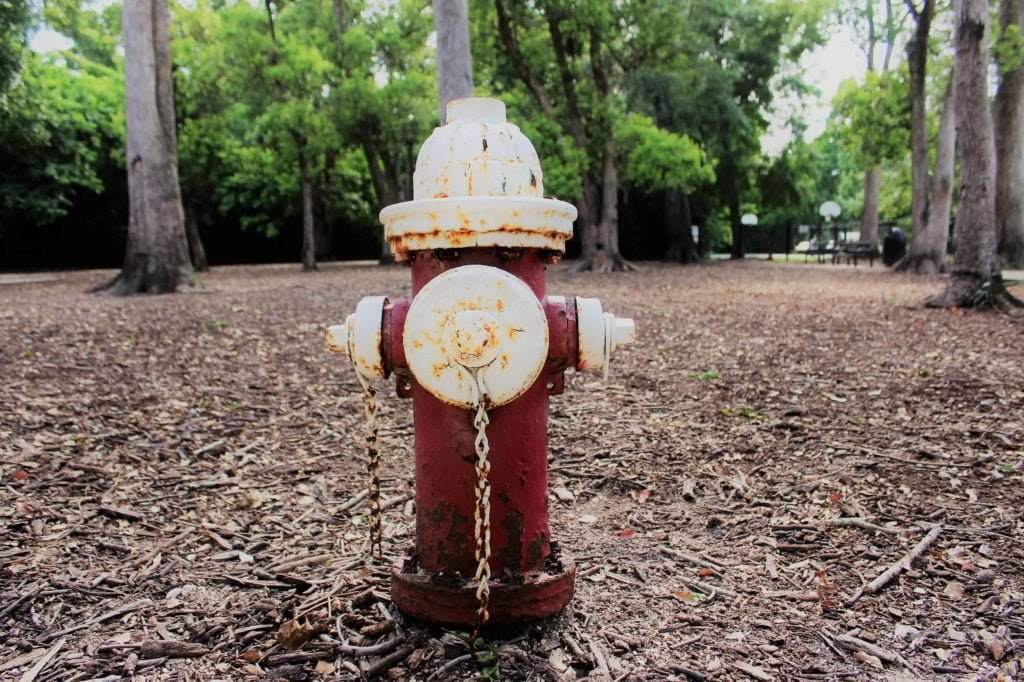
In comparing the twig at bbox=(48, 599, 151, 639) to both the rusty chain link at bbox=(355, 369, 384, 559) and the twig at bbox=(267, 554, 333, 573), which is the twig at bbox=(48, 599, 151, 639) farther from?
the rusty chain link at bbox=(355, 369, 384, 559)

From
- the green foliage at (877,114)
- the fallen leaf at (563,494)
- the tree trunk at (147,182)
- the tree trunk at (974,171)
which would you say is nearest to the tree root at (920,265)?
the green foliage at (877,114)

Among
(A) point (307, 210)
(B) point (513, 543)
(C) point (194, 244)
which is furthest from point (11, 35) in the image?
(B) point (513, 543)

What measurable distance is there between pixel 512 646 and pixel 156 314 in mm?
5952

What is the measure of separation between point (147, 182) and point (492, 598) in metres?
9.37

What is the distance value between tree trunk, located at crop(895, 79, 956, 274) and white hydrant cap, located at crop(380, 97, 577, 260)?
45.6 feet

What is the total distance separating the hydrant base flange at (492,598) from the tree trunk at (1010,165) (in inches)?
569

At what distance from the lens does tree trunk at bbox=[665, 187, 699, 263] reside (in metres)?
19.7

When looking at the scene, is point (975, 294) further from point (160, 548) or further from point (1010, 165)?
point (1010, 165)

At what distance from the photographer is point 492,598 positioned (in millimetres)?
1755

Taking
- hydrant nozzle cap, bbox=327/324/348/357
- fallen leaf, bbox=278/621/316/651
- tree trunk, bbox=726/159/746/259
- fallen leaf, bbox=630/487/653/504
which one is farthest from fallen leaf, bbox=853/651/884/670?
tree trunk, bbox=726/159/746/259

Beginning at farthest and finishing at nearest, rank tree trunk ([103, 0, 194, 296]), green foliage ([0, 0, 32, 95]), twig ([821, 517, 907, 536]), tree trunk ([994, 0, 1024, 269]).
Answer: tree trunk ([994, 0, 1024, 269])
green foliage ([0, 0, 32, 95])
tree trunk ([103, 0, 194, 296])
twig ([821, 517, 907, 536])

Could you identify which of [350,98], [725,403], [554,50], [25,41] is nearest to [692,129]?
[554,50]

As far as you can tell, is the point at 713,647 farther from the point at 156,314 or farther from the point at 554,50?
the point at 554,50

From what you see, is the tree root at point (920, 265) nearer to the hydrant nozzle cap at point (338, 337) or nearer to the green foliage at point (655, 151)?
the green foliage at point (655, 151)
